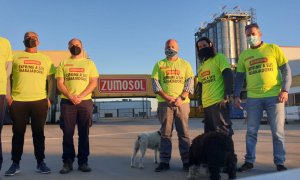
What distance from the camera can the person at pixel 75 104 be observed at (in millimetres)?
5141

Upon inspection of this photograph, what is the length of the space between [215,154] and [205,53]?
162 centimetres

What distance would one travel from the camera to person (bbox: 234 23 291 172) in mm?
4840

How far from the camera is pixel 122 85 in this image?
30.6 m

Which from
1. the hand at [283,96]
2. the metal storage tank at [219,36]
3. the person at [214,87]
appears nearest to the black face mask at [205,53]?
the person at [214,87]

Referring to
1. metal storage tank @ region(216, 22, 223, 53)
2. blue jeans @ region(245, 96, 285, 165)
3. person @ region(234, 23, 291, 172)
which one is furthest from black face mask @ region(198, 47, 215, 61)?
metal storage tank @ region(216, 22, 223, 53)

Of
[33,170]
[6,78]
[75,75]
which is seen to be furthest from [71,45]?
[33,170]

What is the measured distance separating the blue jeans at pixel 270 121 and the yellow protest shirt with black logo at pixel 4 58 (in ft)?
11.2

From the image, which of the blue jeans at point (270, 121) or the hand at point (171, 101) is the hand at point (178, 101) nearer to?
the hand at point (171, 101)

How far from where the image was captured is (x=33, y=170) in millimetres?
5273

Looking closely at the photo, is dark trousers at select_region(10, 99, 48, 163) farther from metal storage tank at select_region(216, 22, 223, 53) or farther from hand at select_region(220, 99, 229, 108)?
metal storage tank at select_region(216, 22, 223, 53)

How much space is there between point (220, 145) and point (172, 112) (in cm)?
119

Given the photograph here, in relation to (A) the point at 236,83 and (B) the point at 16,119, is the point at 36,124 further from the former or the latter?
(A) the point at 236,83

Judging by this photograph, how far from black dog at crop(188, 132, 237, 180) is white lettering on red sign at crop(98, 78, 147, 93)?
2605cm

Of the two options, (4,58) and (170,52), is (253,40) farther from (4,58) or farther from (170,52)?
(4,58)
